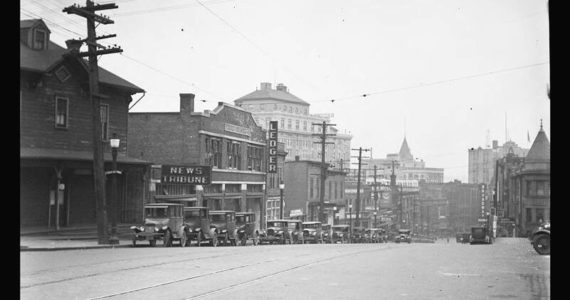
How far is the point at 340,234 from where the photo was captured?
46500mm

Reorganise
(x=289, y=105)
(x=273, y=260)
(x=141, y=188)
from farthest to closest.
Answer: (x=289, y=105), (x=141, y=188), (x=273, y=260)

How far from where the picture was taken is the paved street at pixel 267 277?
11.6 meters

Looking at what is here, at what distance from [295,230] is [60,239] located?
57.4 feet

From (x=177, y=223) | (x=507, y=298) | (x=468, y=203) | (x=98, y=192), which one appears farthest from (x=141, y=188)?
(x=468, y=203)

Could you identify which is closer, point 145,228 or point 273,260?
point 273,260

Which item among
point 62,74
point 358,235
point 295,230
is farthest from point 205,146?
point 358,235

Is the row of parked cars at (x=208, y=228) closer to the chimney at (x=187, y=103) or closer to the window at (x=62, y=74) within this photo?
the window at (x=62, y=74)

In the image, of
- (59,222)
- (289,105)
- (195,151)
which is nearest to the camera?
(59,222)

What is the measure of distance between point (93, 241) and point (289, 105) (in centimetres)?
1773

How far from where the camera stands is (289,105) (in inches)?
1508

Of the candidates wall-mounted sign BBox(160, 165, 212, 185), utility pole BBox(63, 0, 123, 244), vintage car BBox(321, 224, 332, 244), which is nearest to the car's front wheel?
wall-mounted sign BBox(160, 165, 212, 185)

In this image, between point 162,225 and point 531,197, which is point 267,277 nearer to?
point 162,225
